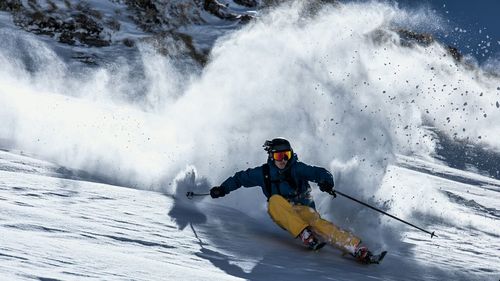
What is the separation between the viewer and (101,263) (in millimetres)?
3617

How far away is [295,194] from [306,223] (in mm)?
831

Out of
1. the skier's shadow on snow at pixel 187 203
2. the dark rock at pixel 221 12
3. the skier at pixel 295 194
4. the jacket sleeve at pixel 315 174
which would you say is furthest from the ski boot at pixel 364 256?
the dark rock at pixel 221 12

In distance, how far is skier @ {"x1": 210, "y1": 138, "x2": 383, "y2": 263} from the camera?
19.0 ft

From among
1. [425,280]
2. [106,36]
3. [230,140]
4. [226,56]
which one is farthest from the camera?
[106,36]

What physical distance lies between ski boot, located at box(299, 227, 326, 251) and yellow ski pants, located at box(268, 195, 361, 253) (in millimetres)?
45

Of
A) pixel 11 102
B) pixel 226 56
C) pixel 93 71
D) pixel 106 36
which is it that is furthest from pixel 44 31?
pixel 11 102

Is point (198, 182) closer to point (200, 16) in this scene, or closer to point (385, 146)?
point (385, 146)

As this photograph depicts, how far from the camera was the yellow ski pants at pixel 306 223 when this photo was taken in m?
5.75

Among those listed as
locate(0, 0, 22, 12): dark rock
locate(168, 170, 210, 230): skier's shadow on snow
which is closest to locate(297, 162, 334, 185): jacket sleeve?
locate(168, 170, 210, 230): skier's shadow on snow

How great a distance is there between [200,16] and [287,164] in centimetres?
8462

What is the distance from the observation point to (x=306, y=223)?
5957mm

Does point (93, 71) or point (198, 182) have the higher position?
point (93, 71)

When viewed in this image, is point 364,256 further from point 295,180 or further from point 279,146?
point 279,146

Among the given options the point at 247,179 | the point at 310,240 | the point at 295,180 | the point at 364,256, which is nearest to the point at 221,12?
the point at 247,179
